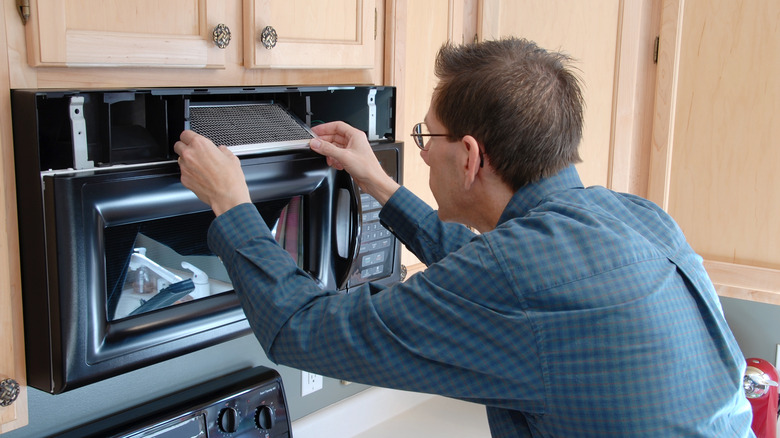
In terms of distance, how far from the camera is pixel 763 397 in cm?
181

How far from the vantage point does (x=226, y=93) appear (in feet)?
3.52

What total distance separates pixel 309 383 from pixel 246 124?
83 cm

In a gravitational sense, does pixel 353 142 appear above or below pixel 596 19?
below

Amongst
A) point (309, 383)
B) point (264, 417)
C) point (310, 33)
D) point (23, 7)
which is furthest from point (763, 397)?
point (23, 7)

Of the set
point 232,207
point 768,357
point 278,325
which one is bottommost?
point 768,357

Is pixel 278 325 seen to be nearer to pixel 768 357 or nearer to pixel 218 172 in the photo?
pixel 218 172

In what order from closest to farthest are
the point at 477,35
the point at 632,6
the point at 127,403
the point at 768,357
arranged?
the point at 127,403 → the point at 477,35 → the point at 632,6 → the point at 768,357

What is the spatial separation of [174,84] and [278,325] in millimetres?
389

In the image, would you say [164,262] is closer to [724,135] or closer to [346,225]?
[346,225]

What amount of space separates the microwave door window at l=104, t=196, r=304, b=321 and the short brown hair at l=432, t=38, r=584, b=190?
0.35m

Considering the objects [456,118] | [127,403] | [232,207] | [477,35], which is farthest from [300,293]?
[477,35]

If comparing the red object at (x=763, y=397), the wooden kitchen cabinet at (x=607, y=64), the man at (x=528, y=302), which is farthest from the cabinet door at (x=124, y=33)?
the red object at (x=763, y=397)

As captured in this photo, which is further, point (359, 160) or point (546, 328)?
point (359, 160)

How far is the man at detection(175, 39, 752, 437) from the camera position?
82 cm
